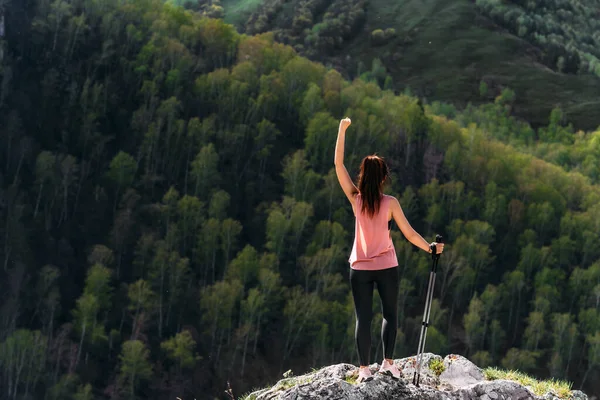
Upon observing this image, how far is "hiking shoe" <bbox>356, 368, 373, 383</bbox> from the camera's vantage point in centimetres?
1231

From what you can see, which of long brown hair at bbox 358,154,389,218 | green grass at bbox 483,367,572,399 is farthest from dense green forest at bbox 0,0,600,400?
long brown hair at bbox 358,154,389,218

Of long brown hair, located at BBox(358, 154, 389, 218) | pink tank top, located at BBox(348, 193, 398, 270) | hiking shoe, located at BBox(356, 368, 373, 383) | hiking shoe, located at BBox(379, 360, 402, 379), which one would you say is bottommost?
hiking shoe, located at BBox(379, 360, 402, 379)

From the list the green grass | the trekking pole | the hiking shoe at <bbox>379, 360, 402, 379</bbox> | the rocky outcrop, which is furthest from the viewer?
the green grass

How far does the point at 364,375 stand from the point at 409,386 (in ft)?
2.06

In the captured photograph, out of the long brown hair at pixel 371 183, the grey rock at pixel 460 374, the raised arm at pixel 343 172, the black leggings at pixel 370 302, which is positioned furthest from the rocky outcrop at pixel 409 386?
the raised arm at pixel 343 172

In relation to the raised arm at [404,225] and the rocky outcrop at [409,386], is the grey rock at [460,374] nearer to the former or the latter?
the rocky outcrop at [409,386]

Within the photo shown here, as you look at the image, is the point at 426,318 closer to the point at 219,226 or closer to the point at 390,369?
the point at 390,369

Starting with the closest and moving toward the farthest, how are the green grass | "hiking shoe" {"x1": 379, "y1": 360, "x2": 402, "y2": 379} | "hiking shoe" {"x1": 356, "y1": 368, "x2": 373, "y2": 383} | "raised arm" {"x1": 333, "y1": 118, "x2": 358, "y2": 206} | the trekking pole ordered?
1. "hiking shoe" {"x1": 356, "y1": 368, "x2": 373, "y2": 383}
2. "hiking shoe" {"x1": 379, "y1": 360, "x2": 402, "y2": 379}
3. the trekking pole
4. the green grass
5. "raised arm" {"x1": 333, "y1": 118, "x2": 358, "y2": 206}

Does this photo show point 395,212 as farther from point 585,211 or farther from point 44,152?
point 585,211

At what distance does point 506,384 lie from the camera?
1315cm

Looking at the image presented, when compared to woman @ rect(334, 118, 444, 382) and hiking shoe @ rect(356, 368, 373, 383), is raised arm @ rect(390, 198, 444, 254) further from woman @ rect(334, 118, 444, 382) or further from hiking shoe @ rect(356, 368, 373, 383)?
hiking shoe @ rect(356, 368, 373, 383)

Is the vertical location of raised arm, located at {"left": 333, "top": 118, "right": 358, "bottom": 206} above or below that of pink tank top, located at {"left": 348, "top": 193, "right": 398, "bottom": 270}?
above

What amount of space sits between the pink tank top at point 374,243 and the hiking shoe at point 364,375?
1.53 m

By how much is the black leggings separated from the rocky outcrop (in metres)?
0.37
